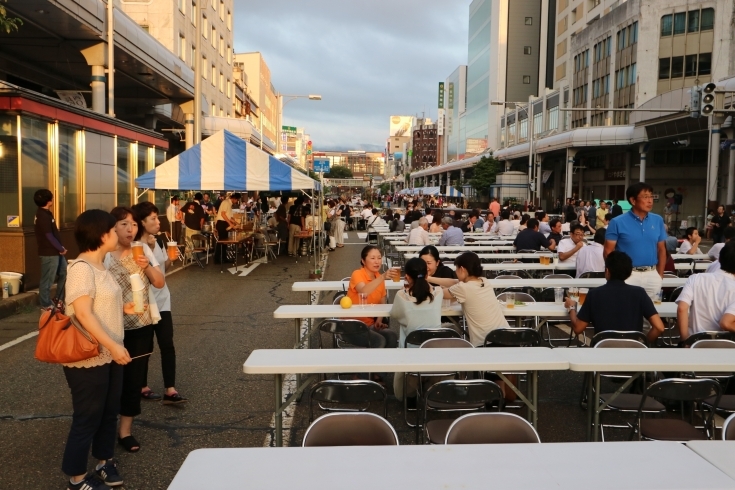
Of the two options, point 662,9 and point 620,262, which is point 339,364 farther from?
point 662,9

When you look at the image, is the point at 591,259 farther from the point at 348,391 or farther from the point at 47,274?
the point at 47,274

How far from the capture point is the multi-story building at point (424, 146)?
182875mm

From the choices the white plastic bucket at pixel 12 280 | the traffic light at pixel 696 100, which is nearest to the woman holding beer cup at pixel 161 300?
the white plastic bucket at pixel 12 280

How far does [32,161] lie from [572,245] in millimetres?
9746

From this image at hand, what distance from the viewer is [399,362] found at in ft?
15.0

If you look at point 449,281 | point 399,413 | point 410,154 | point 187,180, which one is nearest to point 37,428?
point 399,413

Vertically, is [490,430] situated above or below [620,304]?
below

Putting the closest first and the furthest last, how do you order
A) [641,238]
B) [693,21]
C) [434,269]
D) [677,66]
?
[641,238]
[434,269]
[693,21]
[677,66]

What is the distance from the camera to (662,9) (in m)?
42.2

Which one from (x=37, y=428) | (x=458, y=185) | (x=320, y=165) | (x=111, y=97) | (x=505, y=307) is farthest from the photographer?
(x=458, y=185)

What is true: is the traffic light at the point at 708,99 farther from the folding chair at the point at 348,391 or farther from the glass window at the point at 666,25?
the glass window at the point at 666,25

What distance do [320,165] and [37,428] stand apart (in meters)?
18.2

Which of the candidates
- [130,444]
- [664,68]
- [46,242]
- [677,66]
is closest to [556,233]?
[46,242]

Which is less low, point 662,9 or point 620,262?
point 662,9
